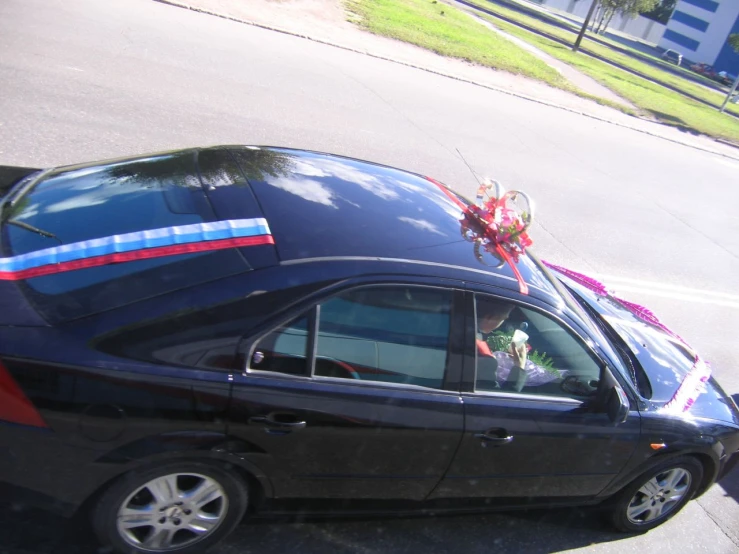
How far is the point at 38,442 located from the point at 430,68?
51.0 ft

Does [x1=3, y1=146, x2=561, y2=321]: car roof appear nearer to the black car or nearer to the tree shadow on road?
the black car

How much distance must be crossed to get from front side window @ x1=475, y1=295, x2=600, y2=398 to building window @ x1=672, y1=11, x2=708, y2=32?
288 ft

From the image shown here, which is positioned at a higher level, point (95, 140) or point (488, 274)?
point (488, 274)

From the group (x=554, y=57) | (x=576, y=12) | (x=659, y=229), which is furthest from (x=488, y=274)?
(x=576, y=12)

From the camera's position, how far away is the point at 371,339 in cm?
286

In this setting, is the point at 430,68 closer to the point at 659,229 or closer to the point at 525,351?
the point at 659,229

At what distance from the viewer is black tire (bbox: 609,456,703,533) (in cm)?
368

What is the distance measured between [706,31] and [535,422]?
88122 millimetres

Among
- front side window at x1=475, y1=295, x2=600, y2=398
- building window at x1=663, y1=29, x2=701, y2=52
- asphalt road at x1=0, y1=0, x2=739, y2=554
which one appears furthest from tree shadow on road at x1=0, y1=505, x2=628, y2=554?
building window at x1=663, y1=29, x2=701, y2=52

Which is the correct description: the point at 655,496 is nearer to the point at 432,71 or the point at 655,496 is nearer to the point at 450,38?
the point at 432,71

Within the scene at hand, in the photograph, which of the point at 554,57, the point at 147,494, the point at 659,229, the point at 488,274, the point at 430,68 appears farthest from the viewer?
the point at 554,57

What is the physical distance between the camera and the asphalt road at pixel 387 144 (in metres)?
3.66

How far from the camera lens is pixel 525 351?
3.31 m

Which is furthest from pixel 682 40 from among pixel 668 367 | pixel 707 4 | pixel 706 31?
pixel 668 367
